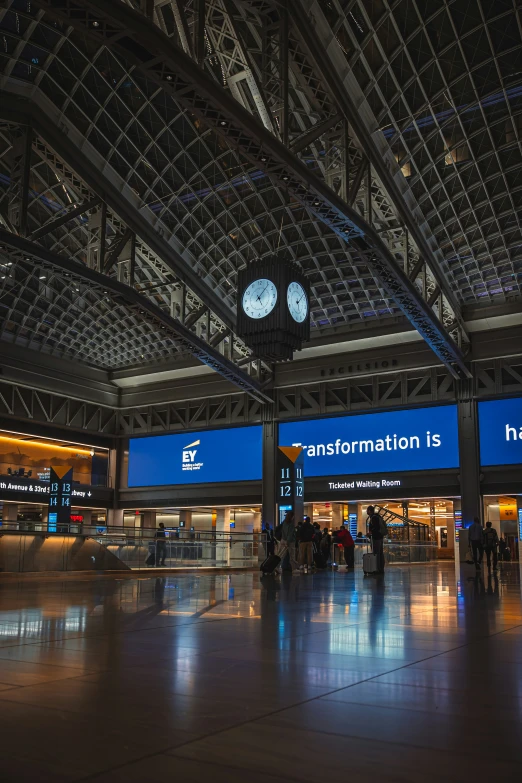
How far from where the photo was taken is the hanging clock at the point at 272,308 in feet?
82.9

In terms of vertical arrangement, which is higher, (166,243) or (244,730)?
(166,243)

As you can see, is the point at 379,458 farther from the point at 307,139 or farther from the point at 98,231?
the point at 307,139

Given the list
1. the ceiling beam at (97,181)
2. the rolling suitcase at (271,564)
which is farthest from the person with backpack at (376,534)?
the ceiling beam at (97,181)

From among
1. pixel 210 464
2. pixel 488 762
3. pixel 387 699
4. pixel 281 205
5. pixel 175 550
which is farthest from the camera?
pixel 210 464

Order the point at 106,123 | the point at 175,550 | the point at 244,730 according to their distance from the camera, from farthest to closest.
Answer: the point at 106,123
the point at 175,550
the point at 244,730

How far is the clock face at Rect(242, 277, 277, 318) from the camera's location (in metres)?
25.4

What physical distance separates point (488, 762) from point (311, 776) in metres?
0.70

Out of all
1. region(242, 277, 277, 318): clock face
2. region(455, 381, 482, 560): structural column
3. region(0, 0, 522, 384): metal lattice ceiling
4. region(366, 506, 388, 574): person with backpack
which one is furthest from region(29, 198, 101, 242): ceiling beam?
region(455, 381, 482, 560): structural column

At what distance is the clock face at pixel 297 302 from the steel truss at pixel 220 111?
8.86 ft

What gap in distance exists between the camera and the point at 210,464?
49375 mm

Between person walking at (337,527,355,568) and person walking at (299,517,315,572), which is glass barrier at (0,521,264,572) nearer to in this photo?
person walking at (299,517,315,572)

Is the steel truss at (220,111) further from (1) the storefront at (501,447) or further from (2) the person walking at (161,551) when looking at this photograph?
(2) the person walking at (161,551)

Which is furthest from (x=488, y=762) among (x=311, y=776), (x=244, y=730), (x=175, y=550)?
(x=175, y=550)

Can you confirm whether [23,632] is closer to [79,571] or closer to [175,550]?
[79,571]
